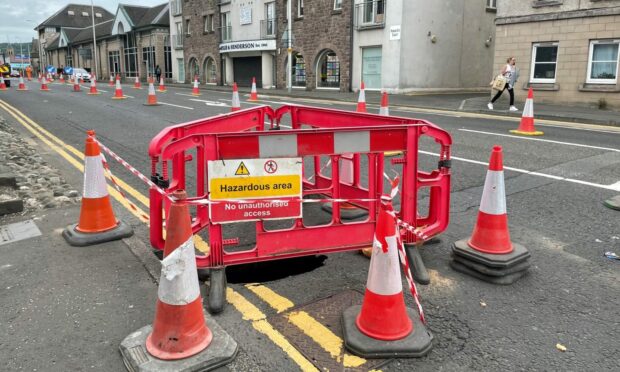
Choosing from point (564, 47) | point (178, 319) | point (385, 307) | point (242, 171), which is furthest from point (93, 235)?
point (564, 47)

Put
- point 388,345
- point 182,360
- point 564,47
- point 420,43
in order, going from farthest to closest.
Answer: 1. point 420,43
2. point 564,47
3. point 388,345
4. point 182,360

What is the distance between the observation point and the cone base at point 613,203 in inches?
224

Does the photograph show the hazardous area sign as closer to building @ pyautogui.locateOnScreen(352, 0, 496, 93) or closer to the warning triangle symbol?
the warning triangle symbol

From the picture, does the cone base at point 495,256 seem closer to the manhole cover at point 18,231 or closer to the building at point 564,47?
the manhole cover at point 18,231

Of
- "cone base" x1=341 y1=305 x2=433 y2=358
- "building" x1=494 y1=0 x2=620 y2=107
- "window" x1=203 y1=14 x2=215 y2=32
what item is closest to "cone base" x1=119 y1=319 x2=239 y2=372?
"cone base" x1=341 y1=305 x2=433 y2=358

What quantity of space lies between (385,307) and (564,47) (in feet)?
63.6

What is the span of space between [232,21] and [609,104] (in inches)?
1139

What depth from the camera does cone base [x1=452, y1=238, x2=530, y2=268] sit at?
3.87 meters

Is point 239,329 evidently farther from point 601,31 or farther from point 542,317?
point 601,31

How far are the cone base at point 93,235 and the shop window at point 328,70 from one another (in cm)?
2628

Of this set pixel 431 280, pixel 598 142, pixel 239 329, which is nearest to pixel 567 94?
pixel 598 142

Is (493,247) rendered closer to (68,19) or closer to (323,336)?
(323,336)

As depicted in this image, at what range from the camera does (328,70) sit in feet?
101

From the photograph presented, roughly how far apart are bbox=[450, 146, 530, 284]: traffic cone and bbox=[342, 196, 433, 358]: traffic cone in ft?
3.64
